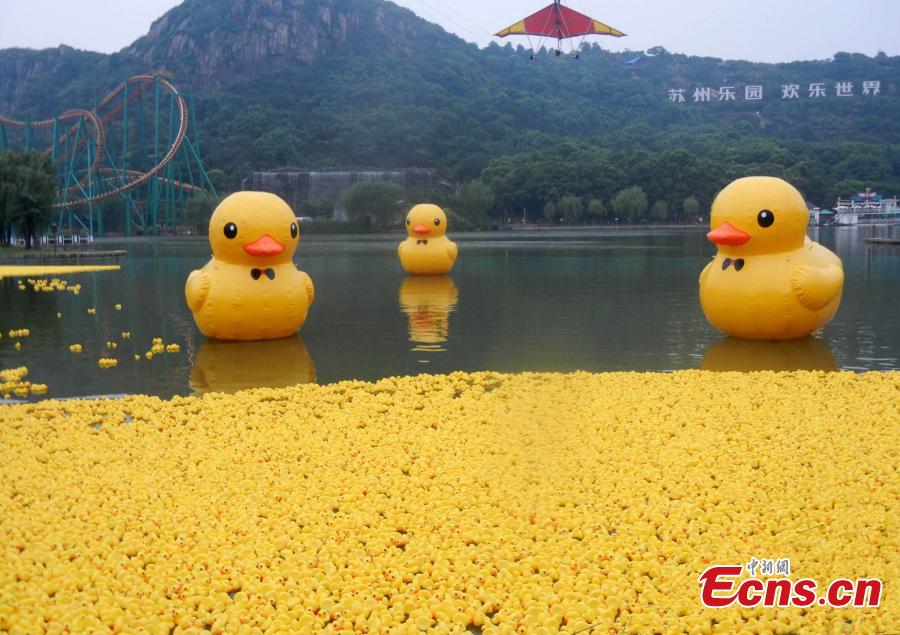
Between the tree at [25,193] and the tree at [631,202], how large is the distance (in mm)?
57499

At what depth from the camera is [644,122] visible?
12244 cm

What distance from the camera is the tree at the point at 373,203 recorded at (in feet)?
263

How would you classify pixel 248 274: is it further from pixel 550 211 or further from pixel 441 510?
pixel 550 211

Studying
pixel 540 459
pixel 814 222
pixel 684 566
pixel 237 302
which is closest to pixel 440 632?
pixel 684 566

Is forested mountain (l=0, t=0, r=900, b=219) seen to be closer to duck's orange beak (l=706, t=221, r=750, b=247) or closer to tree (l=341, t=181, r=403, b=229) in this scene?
tree (l=341, t=181, r=403, b=229)

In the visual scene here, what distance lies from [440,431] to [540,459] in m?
1.27

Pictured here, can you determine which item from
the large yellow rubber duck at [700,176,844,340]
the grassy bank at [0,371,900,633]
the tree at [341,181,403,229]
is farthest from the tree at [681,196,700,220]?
the grassy bank at [0,371,900,633]

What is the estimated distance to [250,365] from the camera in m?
12.7

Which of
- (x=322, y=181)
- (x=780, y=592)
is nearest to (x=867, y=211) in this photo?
(x=322, y=181)

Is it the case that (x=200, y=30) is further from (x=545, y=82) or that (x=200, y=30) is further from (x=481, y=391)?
(x=481, y=391)

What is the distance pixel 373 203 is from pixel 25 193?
39980 mm

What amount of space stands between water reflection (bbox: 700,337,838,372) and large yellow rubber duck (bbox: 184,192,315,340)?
6722mm

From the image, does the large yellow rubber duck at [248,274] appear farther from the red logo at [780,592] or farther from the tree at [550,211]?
the tree at [550,211]

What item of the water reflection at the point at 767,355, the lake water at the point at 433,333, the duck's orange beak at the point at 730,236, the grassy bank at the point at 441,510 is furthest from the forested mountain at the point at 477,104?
the grassy bank at the point at 441,510
